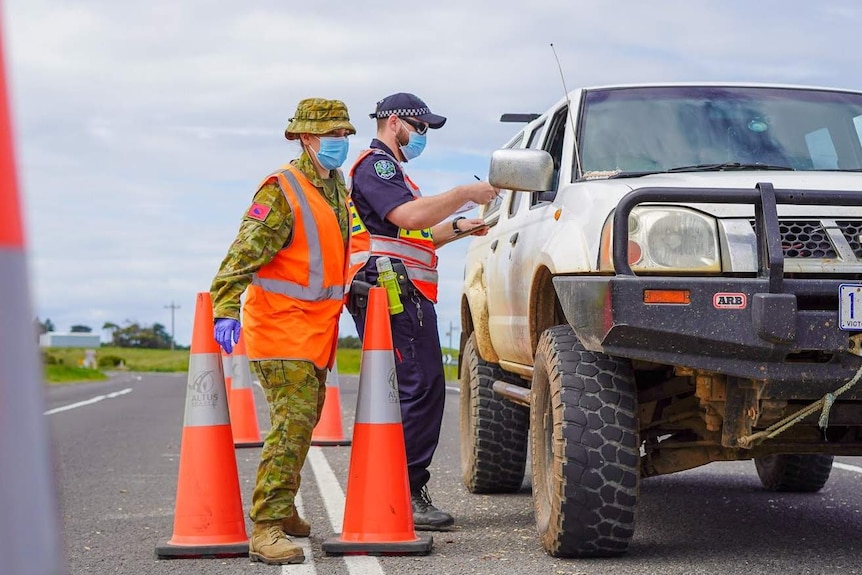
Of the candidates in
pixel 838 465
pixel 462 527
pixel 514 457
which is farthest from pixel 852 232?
pixel 838 465

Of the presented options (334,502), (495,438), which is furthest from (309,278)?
(495,438)

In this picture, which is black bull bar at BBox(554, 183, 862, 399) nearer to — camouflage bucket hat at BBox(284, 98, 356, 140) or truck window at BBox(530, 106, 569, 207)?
camouflage bucket hat at BBox(284, 98, 356, 140)

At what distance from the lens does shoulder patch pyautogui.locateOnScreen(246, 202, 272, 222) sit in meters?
5.12

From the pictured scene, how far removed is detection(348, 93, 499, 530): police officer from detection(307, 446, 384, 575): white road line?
1.75ft

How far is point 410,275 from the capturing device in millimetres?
6148

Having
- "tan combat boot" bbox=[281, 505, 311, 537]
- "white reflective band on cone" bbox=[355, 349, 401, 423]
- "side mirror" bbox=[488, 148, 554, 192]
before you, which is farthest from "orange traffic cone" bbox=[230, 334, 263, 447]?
"side mirror" bbox=[488, 148, 554, 192]

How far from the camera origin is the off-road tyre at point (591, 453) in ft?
15.8

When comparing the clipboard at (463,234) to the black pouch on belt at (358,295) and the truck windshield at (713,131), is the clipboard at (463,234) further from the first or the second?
the truck windshield at (713,131)

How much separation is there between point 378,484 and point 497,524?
122 centimetres

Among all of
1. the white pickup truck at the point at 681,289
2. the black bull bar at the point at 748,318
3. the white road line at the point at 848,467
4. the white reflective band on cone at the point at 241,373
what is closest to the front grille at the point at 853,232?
the white pickup truck at the point at 681,289

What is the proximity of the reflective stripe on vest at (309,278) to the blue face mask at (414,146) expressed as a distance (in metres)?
1.26

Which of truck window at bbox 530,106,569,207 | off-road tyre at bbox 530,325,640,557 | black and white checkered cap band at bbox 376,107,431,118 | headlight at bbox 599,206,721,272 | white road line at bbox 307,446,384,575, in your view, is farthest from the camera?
black and white checkered cap band at bbox 376,107,431,118

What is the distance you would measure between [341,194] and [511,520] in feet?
6.54

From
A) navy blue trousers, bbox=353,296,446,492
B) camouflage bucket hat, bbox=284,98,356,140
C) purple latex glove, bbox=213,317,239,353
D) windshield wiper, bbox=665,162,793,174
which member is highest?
camouflage bucket hat, bbox=284,98,356,140
